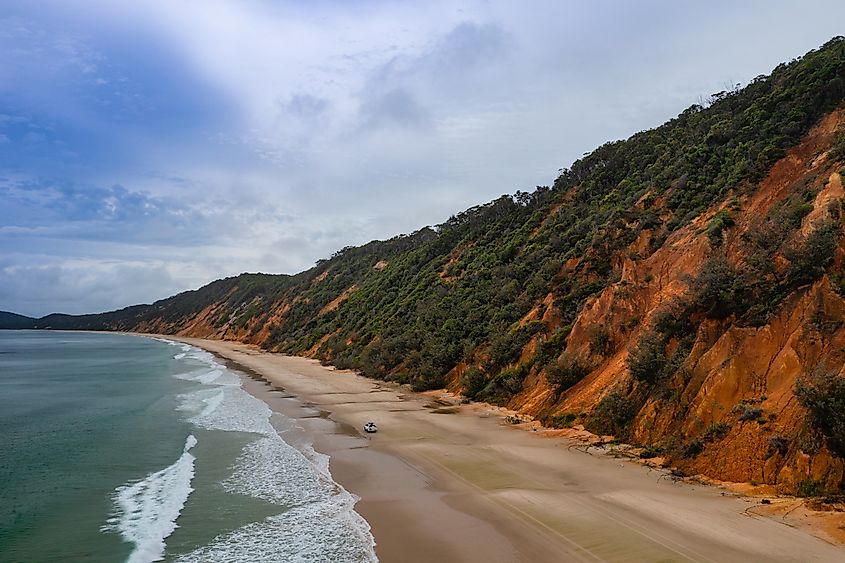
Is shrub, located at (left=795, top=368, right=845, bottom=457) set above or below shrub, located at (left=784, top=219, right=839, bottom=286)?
below

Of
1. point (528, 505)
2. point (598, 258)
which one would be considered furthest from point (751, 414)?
point (598, 258)

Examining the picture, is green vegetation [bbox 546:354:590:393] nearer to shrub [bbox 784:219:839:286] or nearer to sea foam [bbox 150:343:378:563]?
shrub [bbox 784:219:839:286]

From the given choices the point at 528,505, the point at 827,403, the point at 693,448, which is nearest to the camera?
the point at 827,403

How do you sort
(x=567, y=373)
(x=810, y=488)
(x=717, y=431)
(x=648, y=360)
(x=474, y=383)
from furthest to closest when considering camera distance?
(x=474, y=383), (x=567, y=373), (x=648, y=360), (x=717, y=431), (x=810, y=488)

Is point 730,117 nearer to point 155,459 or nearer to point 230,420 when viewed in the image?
point 230,420

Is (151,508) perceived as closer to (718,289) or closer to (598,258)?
(718,289)

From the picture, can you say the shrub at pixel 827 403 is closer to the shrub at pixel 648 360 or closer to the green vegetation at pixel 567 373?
the shrub at pixel 648 360

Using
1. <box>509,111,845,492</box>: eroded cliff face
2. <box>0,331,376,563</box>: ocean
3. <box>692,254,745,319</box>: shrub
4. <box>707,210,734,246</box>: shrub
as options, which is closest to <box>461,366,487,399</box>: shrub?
<box>509,111,845,492</box>: eroded cliff face

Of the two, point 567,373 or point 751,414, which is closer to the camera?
point 751,414
